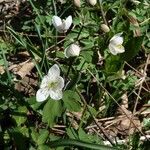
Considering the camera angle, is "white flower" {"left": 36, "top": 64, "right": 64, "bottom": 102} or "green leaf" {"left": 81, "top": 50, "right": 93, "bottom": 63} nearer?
"white flower" {"left": 36, "top": 64, "right": 64, "bottom": 102}

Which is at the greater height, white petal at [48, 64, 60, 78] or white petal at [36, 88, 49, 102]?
white petal at [48, 64, 60, 78]

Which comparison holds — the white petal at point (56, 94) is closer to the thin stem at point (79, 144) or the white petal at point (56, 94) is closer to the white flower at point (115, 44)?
the thin stem at point (79, 144)

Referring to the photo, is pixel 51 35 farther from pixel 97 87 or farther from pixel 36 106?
pixel 36 106

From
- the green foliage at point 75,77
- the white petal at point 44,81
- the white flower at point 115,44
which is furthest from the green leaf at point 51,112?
the white flower at point 115,44

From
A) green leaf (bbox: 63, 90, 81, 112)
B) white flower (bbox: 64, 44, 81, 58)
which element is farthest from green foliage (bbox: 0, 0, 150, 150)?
white flower (bbox: 64, 44, 81, 58)

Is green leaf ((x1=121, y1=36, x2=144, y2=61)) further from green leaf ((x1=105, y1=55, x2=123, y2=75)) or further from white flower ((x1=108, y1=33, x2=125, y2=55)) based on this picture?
white flower ((x1=108, y1=33, x2=125, y2=55))

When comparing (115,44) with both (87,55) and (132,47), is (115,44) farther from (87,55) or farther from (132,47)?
(132,47)

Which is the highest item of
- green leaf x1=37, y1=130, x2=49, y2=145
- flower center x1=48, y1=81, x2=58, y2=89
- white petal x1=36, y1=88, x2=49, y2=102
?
flower center x1=48, y1=81, x2=58, y2=89

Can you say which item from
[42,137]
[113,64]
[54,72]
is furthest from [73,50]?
[113,64]
